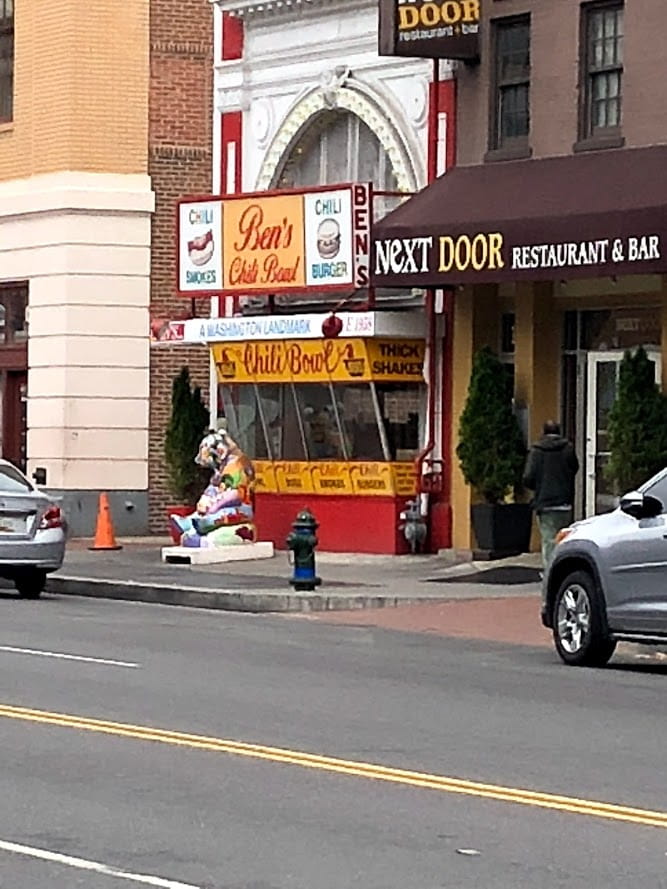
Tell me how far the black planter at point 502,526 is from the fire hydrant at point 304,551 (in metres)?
3.77

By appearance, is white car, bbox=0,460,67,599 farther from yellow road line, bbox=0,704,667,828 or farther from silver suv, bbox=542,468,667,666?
yellow road line, bbox=0,704,667,828

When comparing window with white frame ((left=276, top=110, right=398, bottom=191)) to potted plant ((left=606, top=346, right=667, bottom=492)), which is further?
window with white frame ((left=276, top=110, right=398, bottom=191))

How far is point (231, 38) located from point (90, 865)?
77.6 feet

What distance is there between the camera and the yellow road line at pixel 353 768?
35.0 feet

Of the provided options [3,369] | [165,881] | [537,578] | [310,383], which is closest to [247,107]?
[310,383]

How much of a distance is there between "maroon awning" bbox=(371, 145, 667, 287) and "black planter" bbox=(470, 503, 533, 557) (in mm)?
2808

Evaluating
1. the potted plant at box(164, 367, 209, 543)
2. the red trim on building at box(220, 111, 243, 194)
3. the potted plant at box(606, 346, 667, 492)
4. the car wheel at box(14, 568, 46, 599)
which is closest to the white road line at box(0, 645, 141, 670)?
the car wheel at box(14, 568, 46, 599)

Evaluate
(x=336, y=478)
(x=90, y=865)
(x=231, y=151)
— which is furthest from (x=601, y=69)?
(x=90, y=865)

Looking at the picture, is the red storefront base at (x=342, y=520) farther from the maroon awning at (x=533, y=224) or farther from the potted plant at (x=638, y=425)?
the potted plant at (x=638, y=425)

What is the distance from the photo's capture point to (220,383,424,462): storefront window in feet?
96.1

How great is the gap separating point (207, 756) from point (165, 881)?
341cm

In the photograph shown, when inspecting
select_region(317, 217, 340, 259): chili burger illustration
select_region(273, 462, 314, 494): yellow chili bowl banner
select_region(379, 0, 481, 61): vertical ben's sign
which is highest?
select_region(379, 0, 481, 61): vertical ben's sign

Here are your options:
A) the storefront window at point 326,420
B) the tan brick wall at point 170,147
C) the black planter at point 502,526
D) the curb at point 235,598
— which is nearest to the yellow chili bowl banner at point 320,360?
the storefront window at point 326,420

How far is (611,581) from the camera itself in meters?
17.9
